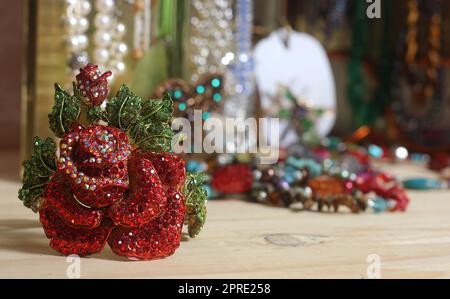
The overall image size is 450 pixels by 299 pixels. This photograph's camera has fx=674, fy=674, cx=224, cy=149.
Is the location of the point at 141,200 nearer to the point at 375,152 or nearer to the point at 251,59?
the point at 251,59

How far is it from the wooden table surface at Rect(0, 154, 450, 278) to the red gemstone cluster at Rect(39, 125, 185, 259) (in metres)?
0.02

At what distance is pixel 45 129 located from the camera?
1098 mm

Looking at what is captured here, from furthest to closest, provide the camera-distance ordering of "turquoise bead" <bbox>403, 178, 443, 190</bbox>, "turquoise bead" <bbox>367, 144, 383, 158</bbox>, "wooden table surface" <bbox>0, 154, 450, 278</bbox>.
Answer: "turquoise bead" <bbox>367, 144, 383, 158</bbox> < "turquoise bead" <bbox>403, 178, 443, 190</bbox> < "wooden table surface" <bbox>0, 154, 450, 278</bbox>

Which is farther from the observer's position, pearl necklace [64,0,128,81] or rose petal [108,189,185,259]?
pearl necklace [64,0,128,81]

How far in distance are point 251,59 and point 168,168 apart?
733mm

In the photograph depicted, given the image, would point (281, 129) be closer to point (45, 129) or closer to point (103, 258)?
point (45, 129)

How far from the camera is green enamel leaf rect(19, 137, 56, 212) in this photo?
67cm

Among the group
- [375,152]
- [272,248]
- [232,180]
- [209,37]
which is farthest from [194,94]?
[375,152]

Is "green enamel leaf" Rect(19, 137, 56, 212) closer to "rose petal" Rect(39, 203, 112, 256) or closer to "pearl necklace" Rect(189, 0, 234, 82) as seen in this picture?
"rose petal" Rect(39, 203, 112, 256)

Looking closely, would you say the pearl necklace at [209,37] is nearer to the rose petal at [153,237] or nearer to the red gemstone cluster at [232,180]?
the red gemstone cluster at [232,180]

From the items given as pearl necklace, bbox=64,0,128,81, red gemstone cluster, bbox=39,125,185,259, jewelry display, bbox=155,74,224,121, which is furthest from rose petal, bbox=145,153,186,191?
pearl necklace, bbox=64,0,128,81

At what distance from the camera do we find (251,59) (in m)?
1.35
